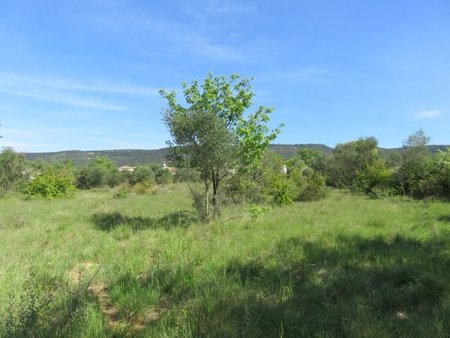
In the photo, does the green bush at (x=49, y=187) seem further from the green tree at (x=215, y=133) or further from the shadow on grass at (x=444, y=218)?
the shadow on grass at (x=444, y=218)

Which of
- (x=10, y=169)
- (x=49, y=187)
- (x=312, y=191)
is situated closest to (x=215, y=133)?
(x=312, y=191)

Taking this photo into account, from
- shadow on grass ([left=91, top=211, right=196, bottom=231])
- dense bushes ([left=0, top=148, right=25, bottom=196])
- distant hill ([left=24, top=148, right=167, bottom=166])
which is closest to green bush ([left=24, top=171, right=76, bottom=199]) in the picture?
dense bushes ([left=0, top=148, right=25, bottom=196])

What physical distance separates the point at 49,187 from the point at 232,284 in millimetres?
29641

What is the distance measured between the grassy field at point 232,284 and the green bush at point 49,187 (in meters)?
22.6

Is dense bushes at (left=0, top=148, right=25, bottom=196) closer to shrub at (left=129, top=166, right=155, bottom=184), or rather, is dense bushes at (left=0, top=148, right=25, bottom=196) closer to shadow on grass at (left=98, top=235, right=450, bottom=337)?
shrub at (left=129, top=166, right=155, bottom=184)

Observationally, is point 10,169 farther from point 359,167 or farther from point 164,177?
point 359,167

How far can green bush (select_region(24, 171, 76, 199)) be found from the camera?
30703 millimetres

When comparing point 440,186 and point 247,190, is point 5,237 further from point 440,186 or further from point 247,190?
point 440,186

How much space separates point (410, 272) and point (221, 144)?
278 inches

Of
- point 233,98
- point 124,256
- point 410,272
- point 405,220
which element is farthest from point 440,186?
point 124,256

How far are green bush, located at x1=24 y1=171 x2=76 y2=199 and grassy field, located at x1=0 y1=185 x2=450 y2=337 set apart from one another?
22.6 meters

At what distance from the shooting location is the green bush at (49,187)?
101 ft

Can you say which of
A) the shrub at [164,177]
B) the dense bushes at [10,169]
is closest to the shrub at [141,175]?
the shrub at [164,177]

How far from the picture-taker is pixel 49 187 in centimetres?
3108
